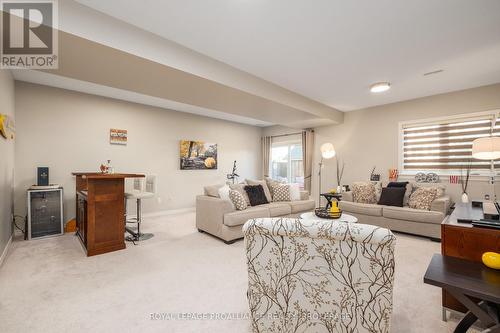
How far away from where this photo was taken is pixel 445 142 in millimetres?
4469

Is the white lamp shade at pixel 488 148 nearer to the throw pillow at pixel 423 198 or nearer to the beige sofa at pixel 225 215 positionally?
the throw pillow at pixel 423 198

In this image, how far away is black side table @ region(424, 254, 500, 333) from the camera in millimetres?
1074

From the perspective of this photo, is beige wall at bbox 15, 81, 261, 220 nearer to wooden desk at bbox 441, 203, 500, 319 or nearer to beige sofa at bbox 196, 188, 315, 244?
beige sofa at bbox 196, 188, 315, 244

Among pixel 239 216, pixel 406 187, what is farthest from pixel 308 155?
pixel 239 216

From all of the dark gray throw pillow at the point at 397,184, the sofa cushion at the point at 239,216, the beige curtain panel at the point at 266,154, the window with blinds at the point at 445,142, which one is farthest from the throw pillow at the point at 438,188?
the beige curtain panel at the point at 266,154

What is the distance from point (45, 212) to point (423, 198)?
634 cm

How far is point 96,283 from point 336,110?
18.3 feet

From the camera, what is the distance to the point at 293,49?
2857 mm

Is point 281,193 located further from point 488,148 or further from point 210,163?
Result: point 488,148

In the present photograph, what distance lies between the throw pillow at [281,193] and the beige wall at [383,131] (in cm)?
180

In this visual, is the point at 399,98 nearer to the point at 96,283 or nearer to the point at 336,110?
the point at 336,110

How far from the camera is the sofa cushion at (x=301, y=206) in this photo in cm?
450

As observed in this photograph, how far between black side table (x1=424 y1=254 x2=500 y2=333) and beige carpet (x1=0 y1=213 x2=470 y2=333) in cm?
55

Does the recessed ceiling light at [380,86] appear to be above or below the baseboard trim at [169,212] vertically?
above
